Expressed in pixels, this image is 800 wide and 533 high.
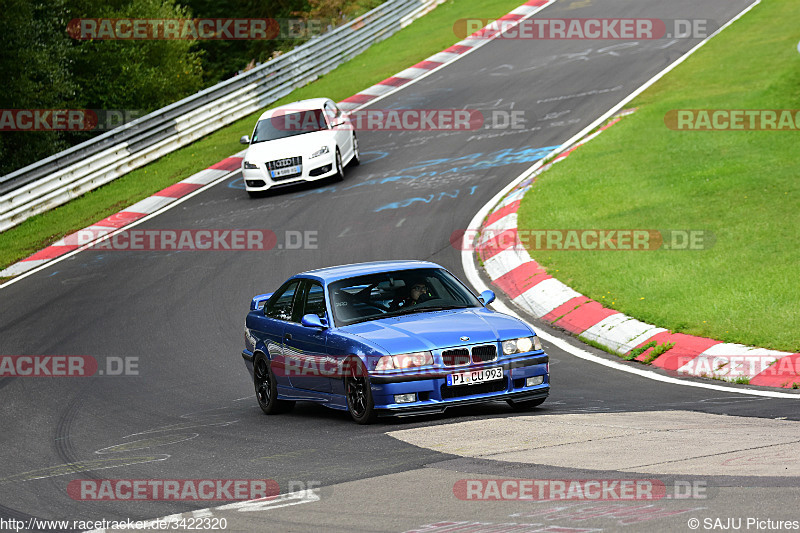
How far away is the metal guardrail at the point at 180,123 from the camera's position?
76.6ft

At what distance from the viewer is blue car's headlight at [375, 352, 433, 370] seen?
28.7 feet

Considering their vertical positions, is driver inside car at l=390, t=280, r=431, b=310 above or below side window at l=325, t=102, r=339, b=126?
below

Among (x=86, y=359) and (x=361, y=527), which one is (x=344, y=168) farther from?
(x=361, y=527)

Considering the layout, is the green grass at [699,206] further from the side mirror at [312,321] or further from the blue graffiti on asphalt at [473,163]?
the side mirror at [312,321]

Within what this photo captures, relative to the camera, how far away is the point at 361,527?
19.2 ft

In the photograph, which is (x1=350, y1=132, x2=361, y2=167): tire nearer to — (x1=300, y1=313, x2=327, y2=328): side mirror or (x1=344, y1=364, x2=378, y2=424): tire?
(x1=300, y1=313, x2=327, y2=328): side mirror

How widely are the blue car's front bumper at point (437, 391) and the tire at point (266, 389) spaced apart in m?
1.90

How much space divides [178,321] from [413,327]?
21.2 ft

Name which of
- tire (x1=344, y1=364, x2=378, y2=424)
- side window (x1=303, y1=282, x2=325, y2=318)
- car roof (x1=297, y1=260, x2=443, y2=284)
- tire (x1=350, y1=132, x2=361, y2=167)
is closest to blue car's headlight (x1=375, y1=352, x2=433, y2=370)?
tire (x1=344, y1=364, x2=378, y2=424)

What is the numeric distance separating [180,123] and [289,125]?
628 cm

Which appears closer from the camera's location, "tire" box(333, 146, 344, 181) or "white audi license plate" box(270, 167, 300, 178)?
"white audi license plate" box(270, 167, 300, 178)

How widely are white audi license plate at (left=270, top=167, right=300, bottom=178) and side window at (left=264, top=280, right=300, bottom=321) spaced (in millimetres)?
10788

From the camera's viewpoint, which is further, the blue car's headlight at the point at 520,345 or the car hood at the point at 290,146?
the car hood at the point at 290,146

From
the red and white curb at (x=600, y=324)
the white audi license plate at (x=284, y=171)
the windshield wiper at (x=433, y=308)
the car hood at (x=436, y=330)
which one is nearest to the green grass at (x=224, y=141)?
the white audi license plate at (x=284, y=171)
